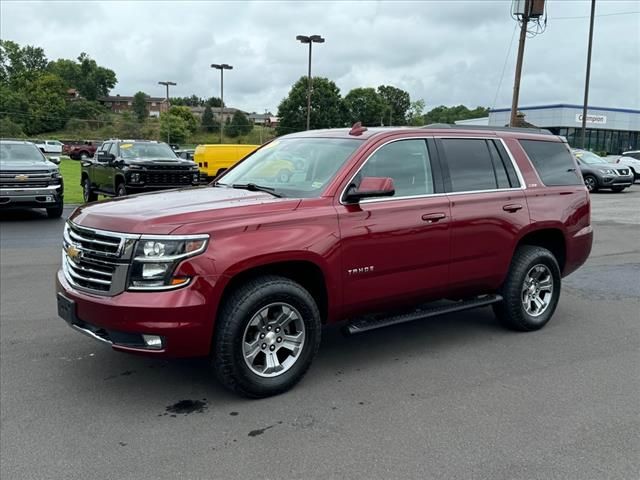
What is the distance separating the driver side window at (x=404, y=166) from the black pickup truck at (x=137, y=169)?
38.1 feet

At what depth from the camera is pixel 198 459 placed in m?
3.38

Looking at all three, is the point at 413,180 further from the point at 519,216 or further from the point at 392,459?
the point at 392,459

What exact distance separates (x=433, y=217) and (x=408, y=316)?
0.83 meters

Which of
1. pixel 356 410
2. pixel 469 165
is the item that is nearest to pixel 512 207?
pixel 469 165

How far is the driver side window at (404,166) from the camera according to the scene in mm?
4766

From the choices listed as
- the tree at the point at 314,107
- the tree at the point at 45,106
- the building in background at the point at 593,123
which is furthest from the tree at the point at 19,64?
the building in background at the point at 593,123

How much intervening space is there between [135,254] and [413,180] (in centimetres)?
235

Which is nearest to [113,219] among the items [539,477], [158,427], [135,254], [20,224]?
[135,254]

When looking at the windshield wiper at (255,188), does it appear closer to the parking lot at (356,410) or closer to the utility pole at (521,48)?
the parking lot at (356,410)

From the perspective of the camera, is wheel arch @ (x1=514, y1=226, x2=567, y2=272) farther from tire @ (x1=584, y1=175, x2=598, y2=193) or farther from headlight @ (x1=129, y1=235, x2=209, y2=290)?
tire @ (x1=584, y1=175, x2=598, y2=193)

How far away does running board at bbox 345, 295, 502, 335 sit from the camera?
4.56 metres

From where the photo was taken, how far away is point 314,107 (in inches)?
3223

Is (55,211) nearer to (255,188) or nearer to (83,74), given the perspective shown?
(255,188)

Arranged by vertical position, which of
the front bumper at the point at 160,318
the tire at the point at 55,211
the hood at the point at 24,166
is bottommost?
the tire at the point at 55,211
